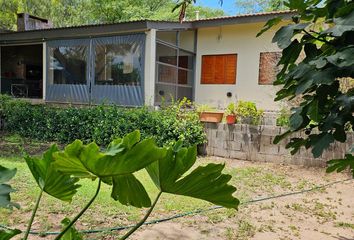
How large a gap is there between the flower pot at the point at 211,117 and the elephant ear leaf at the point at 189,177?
7.63 metres

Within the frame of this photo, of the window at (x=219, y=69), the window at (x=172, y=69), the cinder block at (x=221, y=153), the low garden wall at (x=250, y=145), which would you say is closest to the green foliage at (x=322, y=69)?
the low garden wall at (x=250, y=145)

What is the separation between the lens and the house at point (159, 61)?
1044cm

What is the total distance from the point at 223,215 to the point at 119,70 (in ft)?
24.5

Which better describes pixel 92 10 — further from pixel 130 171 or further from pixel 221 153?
pixel 130 171

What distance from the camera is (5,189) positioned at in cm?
105

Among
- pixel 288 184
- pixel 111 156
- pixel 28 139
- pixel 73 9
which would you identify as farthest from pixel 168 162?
pixel 73 9

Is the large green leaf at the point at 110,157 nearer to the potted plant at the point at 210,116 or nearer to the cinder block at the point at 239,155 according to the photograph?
the cinder block at the point at 239,155

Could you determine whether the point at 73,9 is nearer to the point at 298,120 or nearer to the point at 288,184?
the point at 288,184

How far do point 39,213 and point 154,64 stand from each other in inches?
257

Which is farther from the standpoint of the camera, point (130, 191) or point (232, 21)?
point (232, 21)

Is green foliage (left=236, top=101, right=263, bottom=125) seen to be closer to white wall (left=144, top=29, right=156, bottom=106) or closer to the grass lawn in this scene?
the grass lawn

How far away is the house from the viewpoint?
10.4m

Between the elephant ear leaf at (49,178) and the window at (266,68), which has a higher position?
the window at (266,68)

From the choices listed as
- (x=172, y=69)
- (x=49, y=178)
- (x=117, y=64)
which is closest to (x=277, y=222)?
(x=49, y=178)
